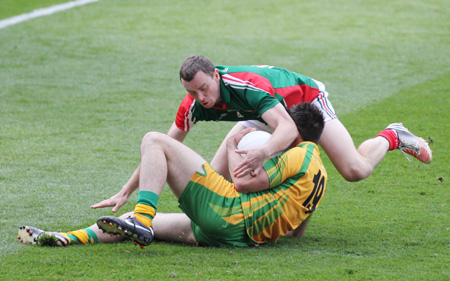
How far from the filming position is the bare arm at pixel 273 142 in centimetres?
406

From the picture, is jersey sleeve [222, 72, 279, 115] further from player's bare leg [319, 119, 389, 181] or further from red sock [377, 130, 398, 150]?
red sock [377, 130, 398, 150]

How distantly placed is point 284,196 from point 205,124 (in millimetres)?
4161

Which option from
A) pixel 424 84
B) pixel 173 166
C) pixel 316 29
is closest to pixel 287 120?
pixel 173 166

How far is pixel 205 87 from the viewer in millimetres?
4402

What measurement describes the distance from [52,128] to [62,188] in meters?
2.17

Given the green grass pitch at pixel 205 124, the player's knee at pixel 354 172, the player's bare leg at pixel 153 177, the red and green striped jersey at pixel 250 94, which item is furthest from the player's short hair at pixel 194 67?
the player's knee at pixel 354 172

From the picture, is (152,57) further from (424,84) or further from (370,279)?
(370,279)

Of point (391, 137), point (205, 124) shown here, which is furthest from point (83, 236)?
point (205, 124)

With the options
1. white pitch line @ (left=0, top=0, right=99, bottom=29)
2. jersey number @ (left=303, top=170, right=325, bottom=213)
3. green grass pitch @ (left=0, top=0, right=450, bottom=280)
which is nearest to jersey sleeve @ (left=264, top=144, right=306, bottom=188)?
jersey number @ (left=303, top=170, right=325, bottom=213)

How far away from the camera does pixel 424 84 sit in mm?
10039

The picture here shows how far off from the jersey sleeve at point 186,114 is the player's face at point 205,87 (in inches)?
17.4

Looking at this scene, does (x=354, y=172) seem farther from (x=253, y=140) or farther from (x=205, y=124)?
(x=205, y=124)

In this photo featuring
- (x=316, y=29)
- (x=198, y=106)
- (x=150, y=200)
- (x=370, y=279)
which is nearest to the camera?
(x=370, y=279)

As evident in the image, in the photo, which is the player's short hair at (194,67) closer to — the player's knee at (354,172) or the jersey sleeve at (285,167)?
the jersey sleeve at (285,167)
